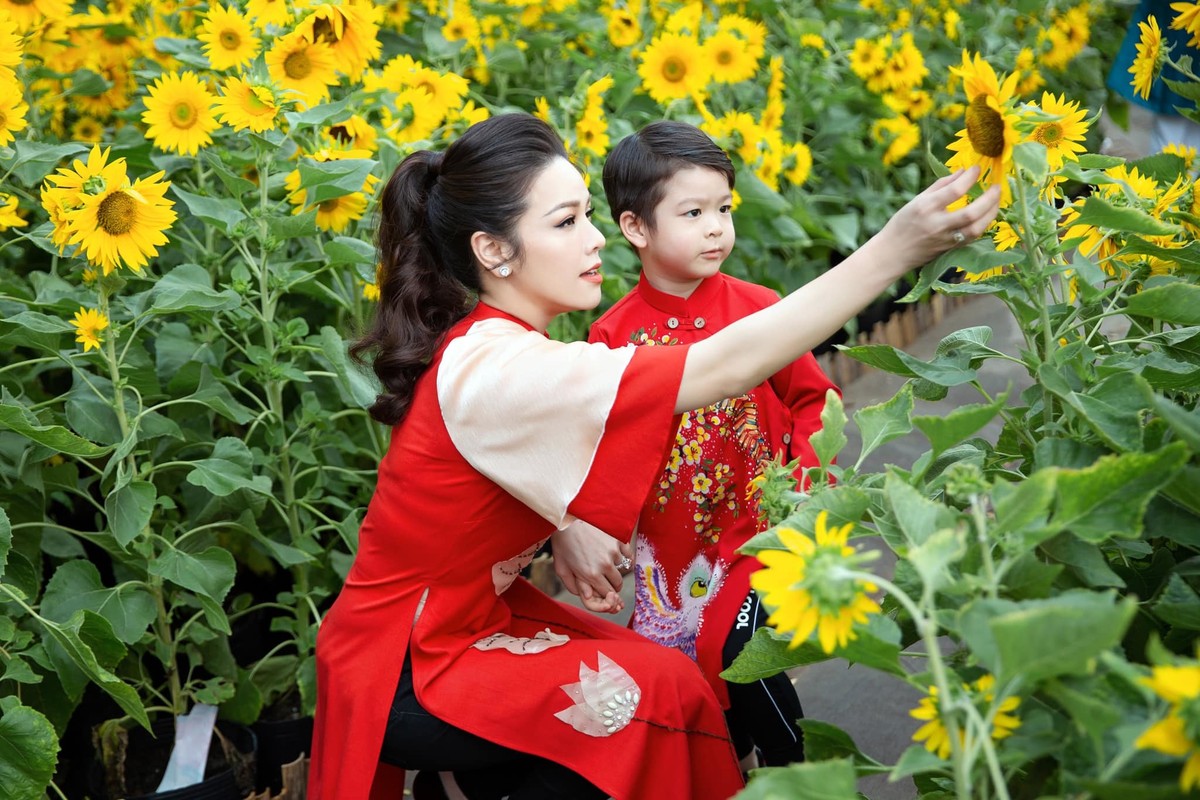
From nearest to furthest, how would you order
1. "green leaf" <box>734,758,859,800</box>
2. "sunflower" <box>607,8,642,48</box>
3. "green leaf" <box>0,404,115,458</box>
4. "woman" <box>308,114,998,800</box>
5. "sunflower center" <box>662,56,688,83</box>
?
"green leaf" <box>734,758,859,800</box> < "woman" <box>308,114,998,800</box> < "green leaf" <box>0,404,115,458</box> < "sunflower center" <box>662,56,688,83</box> < "sunflower" <box>607,8,642,48</box>

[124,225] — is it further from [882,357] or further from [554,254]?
[882,357]

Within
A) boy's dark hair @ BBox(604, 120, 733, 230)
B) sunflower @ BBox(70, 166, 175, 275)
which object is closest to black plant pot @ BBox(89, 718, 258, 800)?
sunflower @ BBox(70, 166, 175, 275)

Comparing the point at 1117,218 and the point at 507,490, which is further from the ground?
Answer: the point at 1117,218

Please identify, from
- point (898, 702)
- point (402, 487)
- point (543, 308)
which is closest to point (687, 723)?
point (402, 487)

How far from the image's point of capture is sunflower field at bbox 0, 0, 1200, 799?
0.96 meters

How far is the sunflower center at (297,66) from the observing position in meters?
2.37

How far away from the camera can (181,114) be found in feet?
7.89

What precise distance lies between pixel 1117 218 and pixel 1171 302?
10cm

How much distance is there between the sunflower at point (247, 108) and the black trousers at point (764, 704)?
46.7 inches

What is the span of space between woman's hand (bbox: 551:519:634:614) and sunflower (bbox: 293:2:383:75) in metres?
1.01

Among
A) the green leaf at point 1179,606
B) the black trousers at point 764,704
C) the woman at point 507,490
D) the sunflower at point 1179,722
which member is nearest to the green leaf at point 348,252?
the woman at point 507,490

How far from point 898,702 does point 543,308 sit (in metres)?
1.11

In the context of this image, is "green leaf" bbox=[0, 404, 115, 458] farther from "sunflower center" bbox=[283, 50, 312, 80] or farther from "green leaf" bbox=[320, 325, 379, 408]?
"sunflower center" bbox=[283, 50, 312, 80]

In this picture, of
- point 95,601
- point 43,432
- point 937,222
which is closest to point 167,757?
point 95,601
